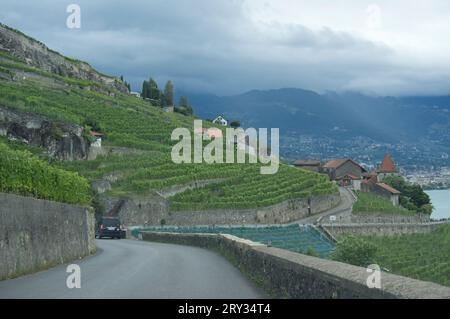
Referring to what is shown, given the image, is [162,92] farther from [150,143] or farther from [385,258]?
[385,258]

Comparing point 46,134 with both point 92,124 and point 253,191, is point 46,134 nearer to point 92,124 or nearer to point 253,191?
point 92,124

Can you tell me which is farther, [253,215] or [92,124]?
[92,124]

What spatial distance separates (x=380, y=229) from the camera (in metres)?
87.9

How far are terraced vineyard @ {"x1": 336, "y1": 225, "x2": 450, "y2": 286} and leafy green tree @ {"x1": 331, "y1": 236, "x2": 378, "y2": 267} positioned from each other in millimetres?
1845

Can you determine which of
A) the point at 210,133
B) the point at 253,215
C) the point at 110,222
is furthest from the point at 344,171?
the point at 110,222

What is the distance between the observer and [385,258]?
2231 inches

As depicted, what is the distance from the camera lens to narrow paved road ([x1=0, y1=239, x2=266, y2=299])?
1323 centimetres

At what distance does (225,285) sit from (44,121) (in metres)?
73.9

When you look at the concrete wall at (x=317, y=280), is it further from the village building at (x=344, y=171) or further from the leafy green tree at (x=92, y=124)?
the village building at (x=344, y=171)

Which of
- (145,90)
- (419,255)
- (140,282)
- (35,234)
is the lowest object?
(419,255)

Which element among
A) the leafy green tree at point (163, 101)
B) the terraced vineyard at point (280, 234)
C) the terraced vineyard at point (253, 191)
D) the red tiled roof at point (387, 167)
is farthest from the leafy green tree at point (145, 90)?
the terraced vineyard at point (280, 234)

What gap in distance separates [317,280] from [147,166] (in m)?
73.5

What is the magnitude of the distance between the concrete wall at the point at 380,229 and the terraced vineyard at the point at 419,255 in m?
1.82

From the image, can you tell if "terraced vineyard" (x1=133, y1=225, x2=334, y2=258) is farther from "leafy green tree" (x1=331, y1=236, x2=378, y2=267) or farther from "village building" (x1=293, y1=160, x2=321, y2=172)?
"village building" (x1=293, y1=160, x2=321, y2=172)
